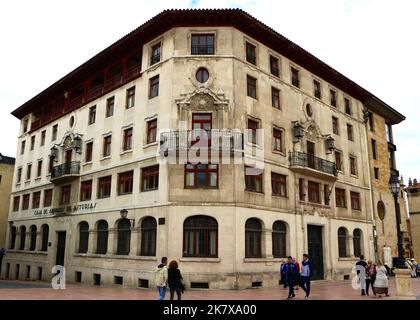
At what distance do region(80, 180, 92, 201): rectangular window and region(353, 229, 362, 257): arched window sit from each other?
871 inches

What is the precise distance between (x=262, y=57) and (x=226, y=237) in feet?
43.0

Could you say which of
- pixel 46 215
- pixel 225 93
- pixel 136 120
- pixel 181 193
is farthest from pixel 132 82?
pixel 46 215

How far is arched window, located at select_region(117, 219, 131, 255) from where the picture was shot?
25384 millimetres

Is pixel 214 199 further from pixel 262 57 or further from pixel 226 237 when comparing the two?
pixel 262 57

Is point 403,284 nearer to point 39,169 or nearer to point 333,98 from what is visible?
point 333,98

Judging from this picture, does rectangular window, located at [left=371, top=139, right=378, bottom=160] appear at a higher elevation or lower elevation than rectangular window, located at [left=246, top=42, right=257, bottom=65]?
lower

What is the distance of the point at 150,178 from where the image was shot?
24.6 m

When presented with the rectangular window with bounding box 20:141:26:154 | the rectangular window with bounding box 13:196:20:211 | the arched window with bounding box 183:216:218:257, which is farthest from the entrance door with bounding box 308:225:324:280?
the rectangular window with bounding box 20:141:26:154

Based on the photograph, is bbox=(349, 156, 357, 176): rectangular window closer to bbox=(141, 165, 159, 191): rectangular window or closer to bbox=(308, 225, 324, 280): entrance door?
bbox=(308, 225, 324, 280): entrance door

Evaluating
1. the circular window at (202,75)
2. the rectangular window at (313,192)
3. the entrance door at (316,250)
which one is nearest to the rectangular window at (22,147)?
the circular window at (202,75)

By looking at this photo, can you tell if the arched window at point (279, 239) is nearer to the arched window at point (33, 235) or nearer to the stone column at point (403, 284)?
the stone column at point (403, 284)

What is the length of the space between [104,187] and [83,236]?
14.3 feet
